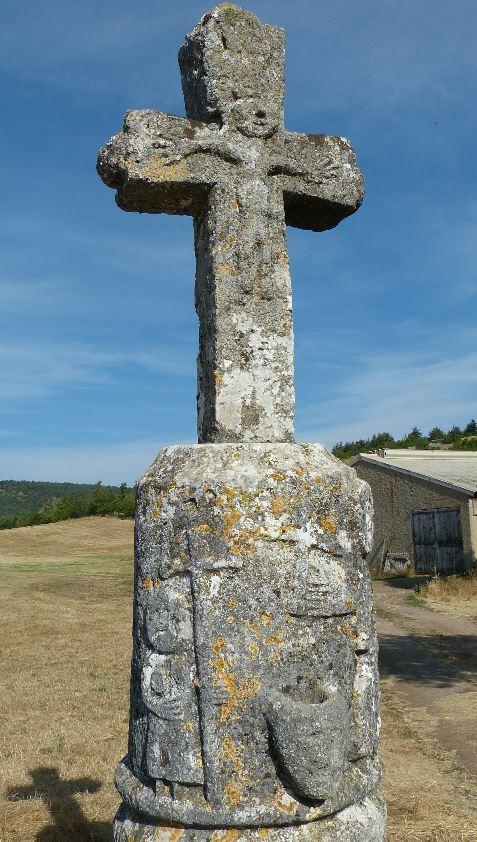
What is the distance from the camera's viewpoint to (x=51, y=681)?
10148 millimetres

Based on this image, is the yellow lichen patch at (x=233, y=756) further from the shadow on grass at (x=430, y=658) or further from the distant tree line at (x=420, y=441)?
the distant tree line at (x=420, y=441)

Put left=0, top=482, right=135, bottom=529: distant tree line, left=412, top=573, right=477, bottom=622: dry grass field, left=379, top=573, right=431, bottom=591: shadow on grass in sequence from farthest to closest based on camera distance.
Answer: left=0, top=482, right=135, bottom=529: distant tree line
left=379, top=573, right=431, bottom=591: shadow on grass
left=412, top=573, right=477, bottom=622: dry grass field

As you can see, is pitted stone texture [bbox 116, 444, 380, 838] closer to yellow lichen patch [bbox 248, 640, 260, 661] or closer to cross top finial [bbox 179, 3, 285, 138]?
yellow lichen patch [bbox 248, 640, 260, 661]

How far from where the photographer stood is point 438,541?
23.7 m

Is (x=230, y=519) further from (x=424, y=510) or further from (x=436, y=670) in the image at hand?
(x=424, y=510)

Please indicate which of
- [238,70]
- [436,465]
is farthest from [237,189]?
[436,465]

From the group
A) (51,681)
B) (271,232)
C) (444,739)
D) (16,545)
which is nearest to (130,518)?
(16,545)

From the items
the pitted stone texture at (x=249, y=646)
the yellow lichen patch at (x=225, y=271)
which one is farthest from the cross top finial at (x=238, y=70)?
the pitted stone texture at (x=249, y=646)

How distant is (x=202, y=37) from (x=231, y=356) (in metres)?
1.59

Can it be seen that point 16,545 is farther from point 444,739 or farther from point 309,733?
point 309,733

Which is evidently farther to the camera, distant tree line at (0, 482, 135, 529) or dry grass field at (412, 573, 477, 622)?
distant tree line at (0, 482, 135, 529)

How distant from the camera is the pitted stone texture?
2.78 m

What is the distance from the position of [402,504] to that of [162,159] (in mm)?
23882

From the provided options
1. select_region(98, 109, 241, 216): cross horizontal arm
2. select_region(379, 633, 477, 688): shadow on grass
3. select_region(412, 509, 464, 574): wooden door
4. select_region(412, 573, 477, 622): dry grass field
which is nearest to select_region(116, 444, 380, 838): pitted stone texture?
select_region(98, 109, 241, 216): cross horizontal arm
